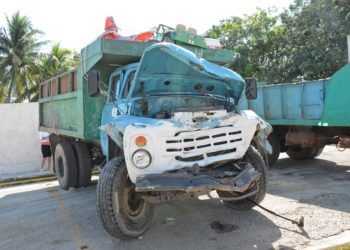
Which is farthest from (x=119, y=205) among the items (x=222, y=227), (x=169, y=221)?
(x=222, y=227)

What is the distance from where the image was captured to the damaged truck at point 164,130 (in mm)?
4184

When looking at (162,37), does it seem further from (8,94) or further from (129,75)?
(8,94)

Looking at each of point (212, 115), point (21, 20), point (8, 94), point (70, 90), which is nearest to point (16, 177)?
point (70, 90)

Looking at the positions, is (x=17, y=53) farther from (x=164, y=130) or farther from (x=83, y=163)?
(x=164, y=130)

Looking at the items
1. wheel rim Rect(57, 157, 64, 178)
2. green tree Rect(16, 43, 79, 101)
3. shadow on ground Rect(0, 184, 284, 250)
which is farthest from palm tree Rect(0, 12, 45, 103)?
shadow on ground Rect(0, 184, 284, 250)

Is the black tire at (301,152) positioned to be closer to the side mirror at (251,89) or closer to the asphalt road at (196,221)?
the asphalt road at (196,221)

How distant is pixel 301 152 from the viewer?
392 inches

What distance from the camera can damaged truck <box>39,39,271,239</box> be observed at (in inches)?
165

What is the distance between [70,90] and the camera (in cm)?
730

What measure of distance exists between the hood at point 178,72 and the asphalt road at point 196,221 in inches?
67.7

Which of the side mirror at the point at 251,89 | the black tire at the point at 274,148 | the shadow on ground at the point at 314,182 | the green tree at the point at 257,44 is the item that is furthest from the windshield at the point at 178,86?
the green tree at the point at 257,44

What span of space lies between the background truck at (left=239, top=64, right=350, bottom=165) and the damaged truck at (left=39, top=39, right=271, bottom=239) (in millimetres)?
2472

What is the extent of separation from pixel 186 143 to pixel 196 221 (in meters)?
1.31

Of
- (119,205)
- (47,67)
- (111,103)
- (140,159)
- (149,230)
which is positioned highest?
(47,67)
